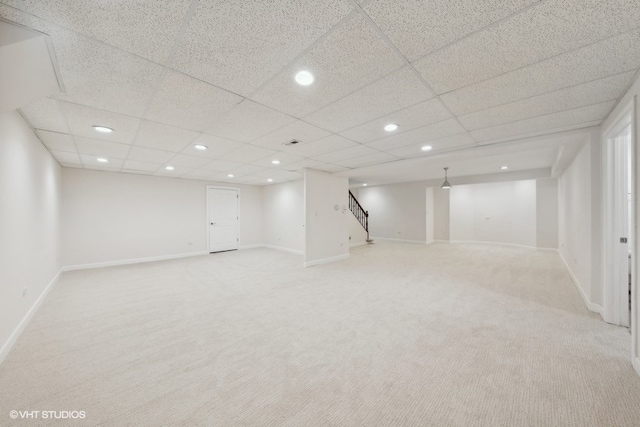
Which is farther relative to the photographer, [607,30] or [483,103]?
[483,103]

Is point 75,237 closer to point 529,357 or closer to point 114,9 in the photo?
point 114,9

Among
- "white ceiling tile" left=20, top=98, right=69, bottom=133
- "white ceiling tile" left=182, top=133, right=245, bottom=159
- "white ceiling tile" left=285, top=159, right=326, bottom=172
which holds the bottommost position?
"white ceiling tile" left=20, top=98, right=69, bottom=133

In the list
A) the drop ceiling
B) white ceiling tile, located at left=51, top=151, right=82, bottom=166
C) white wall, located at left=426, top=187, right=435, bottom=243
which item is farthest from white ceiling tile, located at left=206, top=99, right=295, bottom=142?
white wall, located at left=426, top=187, right=435, bottom=243

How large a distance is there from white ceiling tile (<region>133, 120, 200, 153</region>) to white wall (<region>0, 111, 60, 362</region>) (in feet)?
3.66

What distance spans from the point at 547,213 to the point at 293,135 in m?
8.92

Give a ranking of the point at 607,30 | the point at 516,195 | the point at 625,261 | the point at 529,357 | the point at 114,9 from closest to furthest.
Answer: the point at 114,9
the point at 607,30
the point at 529,357
the point at 625,261
the point at 516,195

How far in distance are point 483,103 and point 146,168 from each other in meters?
6.88

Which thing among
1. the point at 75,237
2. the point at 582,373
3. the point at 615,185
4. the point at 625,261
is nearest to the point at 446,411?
the point at 582,373

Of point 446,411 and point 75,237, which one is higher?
point 75,237

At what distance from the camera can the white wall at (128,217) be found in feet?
18.6

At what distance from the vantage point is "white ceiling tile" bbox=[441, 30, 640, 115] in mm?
1591

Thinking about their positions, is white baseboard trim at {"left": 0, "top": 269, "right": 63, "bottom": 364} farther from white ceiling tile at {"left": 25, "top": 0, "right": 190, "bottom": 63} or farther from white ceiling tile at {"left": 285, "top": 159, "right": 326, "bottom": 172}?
white ceiling tile at {"left": 285, "top": 159, "right": 326, "bottom": 172}

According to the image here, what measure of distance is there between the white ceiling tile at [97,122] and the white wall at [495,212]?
10.2 m

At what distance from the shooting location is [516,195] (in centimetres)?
848
